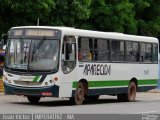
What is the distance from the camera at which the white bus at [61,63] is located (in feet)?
72.1

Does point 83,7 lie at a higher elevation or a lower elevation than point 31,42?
higher

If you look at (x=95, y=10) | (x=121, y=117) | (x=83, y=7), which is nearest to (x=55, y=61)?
(x=121, y=117)

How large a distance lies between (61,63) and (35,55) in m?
0.95

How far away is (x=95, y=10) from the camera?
129 feet

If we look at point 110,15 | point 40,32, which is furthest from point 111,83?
point 110,15

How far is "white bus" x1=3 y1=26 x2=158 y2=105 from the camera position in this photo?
2197 cm

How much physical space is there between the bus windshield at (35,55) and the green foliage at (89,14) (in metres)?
7.86

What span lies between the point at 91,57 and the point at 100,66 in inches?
30.7

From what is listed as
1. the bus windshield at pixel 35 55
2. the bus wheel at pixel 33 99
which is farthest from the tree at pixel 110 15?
the bus windshield at pixel 35 55

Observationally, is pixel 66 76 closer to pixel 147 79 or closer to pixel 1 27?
pixel 147 79

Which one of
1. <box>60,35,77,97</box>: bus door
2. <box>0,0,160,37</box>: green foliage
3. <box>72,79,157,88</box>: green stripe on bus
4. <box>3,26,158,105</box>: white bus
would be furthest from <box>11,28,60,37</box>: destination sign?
<box>0,0,160,37</box>: green foliage

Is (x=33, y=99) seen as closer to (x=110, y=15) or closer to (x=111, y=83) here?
(x=111, y=83)

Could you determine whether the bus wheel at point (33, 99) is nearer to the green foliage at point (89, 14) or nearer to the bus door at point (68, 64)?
the bus door at point (68, 64)

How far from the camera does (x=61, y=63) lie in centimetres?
2211
